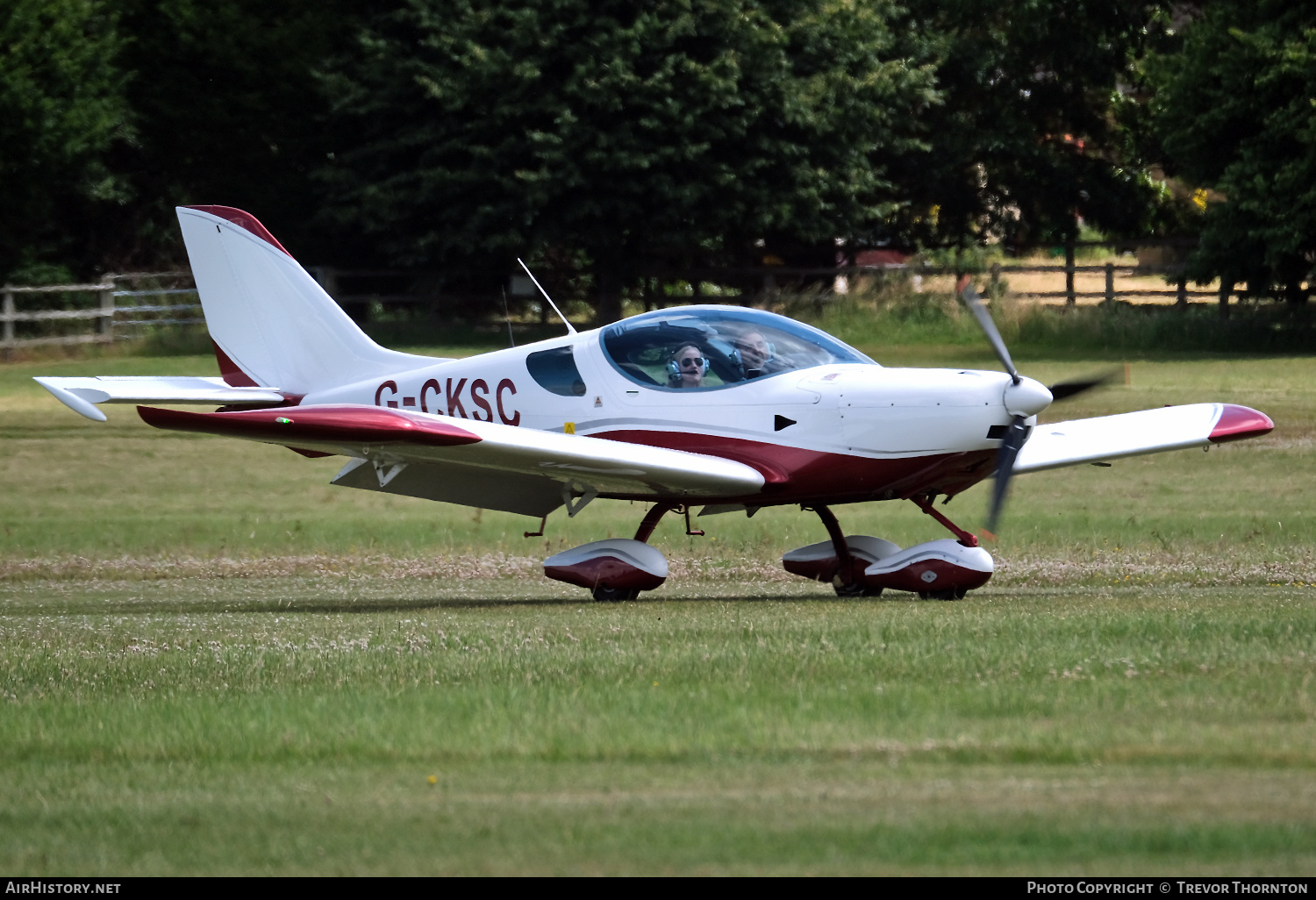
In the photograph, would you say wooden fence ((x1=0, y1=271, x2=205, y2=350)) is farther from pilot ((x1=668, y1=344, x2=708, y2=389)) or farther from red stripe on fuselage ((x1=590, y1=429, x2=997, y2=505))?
red stripe on fuselage ((x1=590, y1=429, x2=997, y2=505))

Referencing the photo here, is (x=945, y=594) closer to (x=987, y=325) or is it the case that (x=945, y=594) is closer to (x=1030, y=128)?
(x=987, y=325)

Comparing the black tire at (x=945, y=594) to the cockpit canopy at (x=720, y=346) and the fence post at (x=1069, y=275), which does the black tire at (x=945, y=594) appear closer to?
the cockpit canopy at (x=720, y=346)

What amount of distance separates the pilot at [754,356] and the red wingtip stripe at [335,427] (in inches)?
88.0

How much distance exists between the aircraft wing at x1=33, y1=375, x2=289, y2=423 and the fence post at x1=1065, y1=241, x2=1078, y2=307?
29.6 m

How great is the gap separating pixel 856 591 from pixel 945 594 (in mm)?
914

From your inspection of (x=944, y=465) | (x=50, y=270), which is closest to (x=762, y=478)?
(x=944, y=465)

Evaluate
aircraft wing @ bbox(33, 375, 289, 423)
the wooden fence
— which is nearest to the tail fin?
aircraft wing @ bbox(33, 375, 289, 423)

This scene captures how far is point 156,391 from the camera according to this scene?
47.3ft

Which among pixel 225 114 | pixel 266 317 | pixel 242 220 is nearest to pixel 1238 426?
pixel 266 317

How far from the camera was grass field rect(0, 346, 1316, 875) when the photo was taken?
5.73m

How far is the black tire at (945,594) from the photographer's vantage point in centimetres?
1255

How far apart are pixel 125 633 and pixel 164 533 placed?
389 inches

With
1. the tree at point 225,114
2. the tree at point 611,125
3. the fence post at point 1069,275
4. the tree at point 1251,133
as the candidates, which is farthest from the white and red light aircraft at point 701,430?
the tree at point 225,114

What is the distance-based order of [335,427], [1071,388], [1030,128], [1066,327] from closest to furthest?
[335,427] < [1071,388] < [1066,327] < [1030,128]
